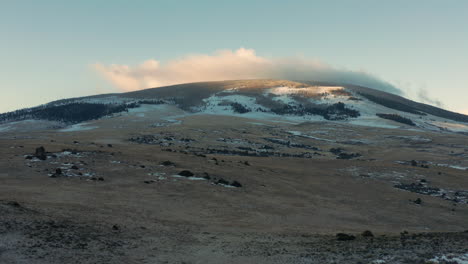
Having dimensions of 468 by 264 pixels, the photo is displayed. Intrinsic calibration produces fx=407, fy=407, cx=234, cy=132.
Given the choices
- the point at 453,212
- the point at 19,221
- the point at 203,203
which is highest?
the point at 19,221

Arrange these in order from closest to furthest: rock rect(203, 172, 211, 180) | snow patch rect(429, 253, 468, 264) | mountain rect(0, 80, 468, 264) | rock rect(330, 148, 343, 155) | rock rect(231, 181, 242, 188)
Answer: snow patch rect(429, 253, 468, 264) → mountain rect(0, 80, 468, 264) → rock rect(231, 181, 242, 188) → rock rect(203, 172, 211, 180) → rock rect(330, 148, 343, 155)

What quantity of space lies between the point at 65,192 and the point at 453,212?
44978 mm

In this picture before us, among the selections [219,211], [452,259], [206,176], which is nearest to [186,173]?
[206,176]

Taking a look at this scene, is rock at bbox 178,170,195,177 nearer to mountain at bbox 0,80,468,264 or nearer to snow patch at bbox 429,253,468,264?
mountain at bbox 0,80,468,264

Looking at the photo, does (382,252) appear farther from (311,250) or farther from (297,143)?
(297,143)

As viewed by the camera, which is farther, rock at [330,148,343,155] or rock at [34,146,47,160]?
rock at [330,148,343,155]

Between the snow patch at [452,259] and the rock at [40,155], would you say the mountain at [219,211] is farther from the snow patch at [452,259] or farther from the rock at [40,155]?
the rock at [40,155]

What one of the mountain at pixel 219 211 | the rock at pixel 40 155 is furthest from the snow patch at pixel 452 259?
the rock at pixel 40 155

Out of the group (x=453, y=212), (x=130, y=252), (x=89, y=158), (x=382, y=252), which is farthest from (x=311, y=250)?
(x=89, y=158)

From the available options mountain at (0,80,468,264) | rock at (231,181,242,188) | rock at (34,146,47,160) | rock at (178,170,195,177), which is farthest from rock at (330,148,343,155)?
rock at (34,146,47,160)

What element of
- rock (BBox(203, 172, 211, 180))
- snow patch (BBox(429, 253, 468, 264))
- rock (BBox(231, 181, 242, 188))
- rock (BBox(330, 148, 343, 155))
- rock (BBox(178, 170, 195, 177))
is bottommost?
rock (BBox(330, 148, 343, 155))

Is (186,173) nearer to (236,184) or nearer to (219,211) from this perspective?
(236,184)

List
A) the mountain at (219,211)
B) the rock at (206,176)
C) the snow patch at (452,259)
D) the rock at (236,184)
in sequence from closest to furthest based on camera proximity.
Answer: the snow patch at (452,259), the mountain at (219,211), the rock at (236,184), the rock at (206,176)

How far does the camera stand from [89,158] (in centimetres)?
5744
